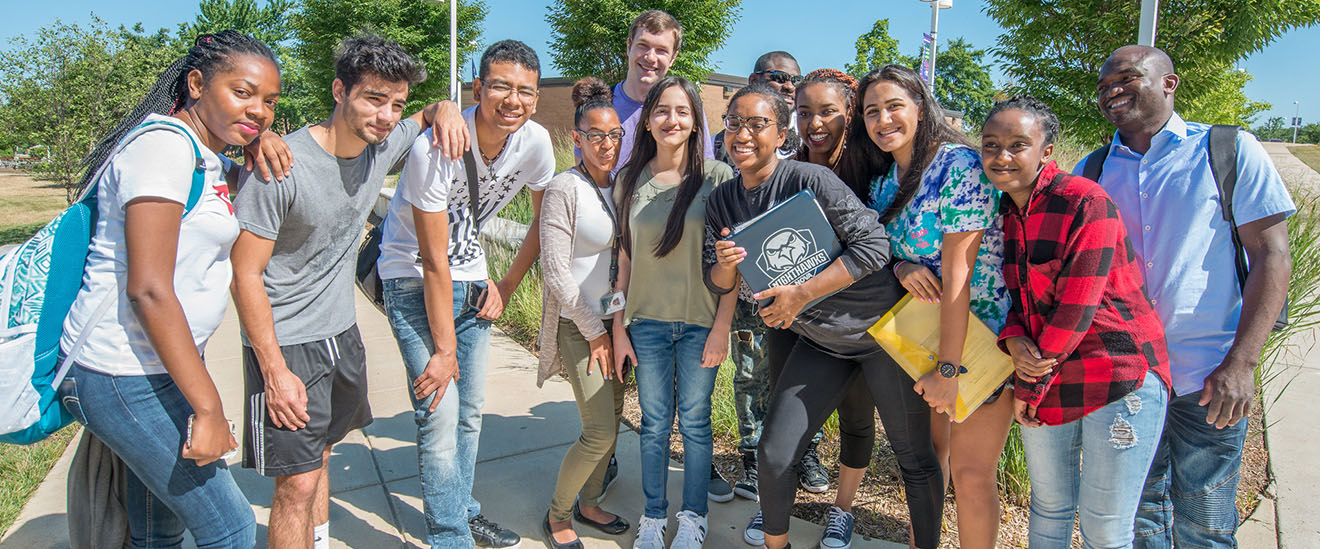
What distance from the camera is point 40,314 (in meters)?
1.84

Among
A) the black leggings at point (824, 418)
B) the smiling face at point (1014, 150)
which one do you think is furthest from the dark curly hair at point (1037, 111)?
the black leggings at point (824, 418)

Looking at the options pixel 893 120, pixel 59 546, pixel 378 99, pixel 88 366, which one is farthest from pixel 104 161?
pixel 893 120

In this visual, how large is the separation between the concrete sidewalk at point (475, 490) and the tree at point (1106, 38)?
975 centimetres

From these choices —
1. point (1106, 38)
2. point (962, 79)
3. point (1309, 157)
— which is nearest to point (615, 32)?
point (1106, 38)

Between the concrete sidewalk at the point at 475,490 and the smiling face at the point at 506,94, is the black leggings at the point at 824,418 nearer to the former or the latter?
the concrete sidewalk at the point at 475,490

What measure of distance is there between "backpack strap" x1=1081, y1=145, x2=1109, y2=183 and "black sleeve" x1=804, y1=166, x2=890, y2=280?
718 millimetres

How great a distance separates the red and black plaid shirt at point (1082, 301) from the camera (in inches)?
81.0

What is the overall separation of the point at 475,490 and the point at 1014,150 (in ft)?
9.35

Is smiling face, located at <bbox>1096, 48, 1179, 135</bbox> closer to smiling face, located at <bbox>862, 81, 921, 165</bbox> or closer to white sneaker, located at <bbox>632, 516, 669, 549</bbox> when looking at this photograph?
smiling face, located at <bbox>862, 81, 921, 165</bbox>

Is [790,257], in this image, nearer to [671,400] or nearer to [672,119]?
[672,119]

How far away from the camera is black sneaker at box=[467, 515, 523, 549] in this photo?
10.4 feet

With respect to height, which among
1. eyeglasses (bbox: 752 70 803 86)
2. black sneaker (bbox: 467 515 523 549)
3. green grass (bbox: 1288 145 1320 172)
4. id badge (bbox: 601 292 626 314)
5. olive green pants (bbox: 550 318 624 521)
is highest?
green grass (bbox: 1288 145 1320 172)

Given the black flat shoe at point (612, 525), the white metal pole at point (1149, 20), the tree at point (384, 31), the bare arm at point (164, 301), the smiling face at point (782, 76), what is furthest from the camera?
the tree at point (384, 31)

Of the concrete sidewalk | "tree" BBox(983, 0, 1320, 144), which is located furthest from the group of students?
"tree" BBox(983, 0, 1320, 144)
